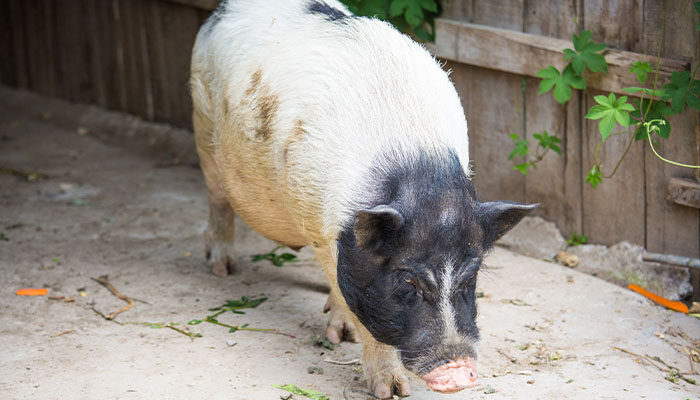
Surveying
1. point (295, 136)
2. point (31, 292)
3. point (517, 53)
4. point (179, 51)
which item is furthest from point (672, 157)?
point (179, 51)

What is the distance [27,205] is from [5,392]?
2.87m

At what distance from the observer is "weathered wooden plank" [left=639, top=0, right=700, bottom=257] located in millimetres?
4430

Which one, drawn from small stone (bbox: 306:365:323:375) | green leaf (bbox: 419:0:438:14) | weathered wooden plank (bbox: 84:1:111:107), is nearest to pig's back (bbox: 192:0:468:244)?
small stone (bbox: 306:365:323:375)

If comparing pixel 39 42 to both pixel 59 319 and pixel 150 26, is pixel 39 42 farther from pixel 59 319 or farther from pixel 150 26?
pixel 59 319

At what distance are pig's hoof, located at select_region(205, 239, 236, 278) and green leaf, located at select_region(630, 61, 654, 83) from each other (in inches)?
99.1

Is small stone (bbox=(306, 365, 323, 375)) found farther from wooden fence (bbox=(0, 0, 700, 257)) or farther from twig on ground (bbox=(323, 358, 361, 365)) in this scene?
wooden fence (bbox=(0, 0, 700, 257))

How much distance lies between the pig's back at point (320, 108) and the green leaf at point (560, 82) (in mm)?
1144

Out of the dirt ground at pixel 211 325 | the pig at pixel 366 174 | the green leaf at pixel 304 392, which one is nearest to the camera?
the pig at pixel 366 174

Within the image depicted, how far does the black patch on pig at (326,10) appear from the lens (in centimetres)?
414

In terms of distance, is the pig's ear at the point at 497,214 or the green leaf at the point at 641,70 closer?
the pig's ear at the point at 497,214

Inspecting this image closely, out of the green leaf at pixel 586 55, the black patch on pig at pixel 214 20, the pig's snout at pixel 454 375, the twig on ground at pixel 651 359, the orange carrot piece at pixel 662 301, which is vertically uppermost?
the black patch on pig at pixel 214 20

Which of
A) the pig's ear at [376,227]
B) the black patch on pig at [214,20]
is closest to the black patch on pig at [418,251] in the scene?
the pig's ear at [376,227]

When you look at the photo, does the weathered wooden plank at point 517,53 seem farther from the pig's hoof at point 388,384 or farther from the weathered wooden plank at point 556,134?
the pig's hoof at point 388,384

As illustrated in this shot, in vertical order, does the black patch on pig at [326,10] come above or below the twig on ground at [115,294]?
above
